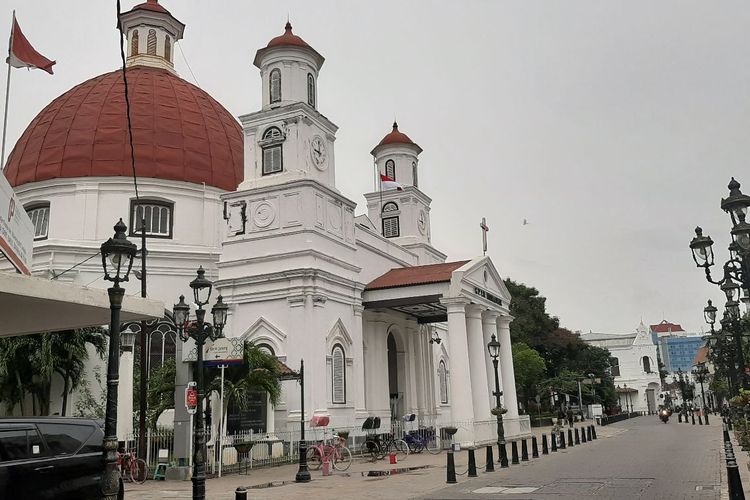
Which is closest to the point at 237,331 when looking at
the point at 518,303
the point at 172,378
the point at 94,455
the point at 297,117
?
the point at 172,378

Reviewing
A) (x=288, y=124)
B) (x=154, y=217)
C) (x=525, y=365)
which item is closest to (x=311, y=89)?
(x=288, y=124)

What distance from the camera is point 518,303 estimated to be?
70438 millimetres

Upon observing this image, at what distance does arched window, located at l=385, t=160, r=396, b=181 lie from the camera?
42.9 metres

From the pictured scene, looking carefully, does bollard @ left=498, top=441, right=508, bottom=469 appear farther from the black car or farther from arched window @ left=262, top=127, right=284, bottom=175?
arched window @ left=262, top=127, right=284, bottom=175

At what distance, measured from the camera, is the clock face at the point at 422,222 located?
142ft

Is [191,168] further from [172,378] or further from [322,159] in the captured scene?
[172,378]

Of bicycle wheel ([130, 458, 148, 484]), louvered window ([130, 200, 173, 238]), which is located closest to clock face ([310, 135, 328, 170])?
louvered window ([130, 200, 173, 238])

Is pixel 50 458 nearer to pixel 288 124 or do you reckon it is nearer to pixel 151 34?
pixel 288 124

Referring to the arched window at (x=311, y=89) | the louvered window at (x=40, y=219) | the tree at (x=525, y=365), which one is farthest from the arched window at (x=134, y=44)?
the tree at (x=525, y=365)

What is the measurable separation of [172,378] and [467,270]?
14220mm

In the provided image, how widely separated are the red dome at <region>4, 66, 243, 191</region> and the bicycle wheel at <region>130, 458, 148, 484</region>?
17345 millimetres

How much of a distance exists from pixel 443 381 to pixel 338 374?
14.0 meters

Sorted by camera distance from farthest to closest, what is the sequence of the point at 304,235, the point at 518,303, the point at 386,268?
the point at 518,303, the point at 386,268, the point at 304,235

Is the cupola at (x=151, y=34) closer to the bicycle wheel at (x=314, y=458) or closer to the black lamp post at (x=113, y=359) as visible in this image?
the bicycle wheel at (x=314, y=458)
